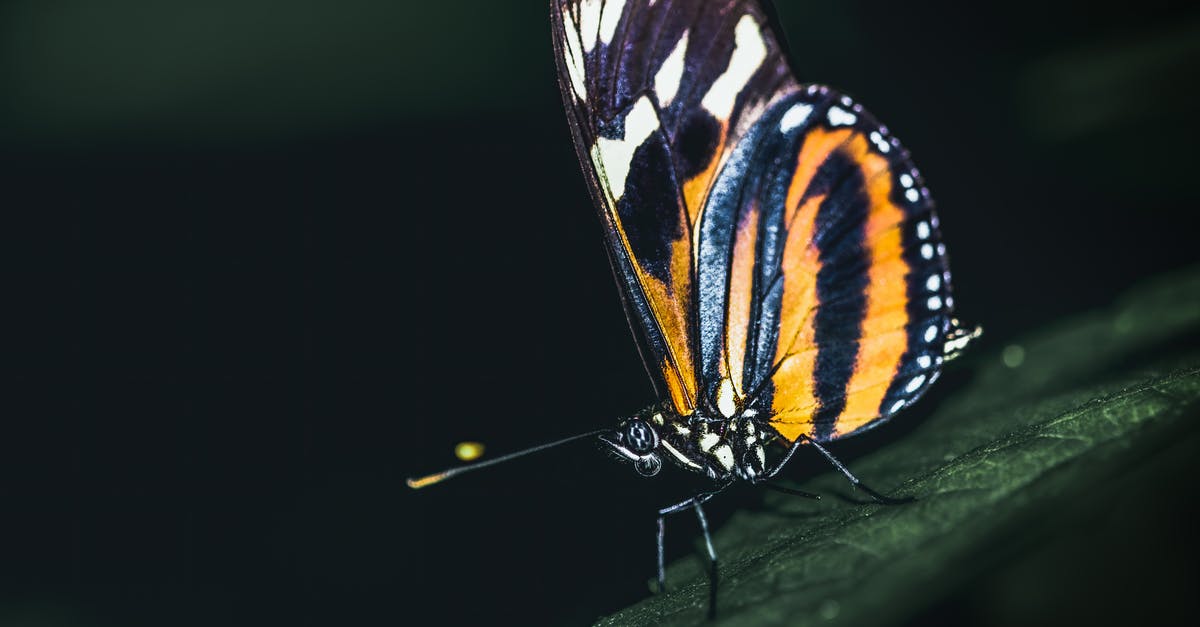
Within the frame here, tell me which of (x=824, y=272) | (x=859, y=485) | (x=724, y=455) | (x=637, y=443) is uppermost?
(x=824, y=272)

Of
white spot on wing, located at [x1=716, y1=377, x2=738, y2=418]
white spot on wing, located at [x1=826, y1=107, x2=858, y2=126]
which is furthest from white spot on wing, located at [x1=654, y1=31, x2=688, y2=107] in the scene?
white spot on wing, located at [x1=716, y1=377, x2=738, y2=418]

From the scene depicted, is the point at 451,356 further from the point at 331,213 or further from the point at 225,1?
the point at 225,1

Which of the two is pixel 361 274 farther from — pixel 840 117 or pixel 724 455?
pixel 840 117

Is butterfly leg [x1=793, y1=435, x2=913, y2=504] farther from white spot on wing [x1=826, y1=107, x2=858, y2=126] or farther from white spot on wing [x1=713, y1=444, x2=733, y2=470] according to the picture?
white spot on wing [x1=826, y1=107, x2=858, y2=126]

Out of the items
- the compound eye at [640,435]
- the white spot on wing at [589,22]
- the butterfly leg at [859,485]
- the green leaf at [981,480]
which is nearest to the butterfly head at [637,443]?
the compound eye at [640,435]

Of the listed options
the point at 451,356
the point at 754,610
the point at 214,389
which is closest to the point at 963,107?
the point at 451,356

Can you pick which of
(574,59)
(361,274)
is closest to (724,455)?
(574,59)
